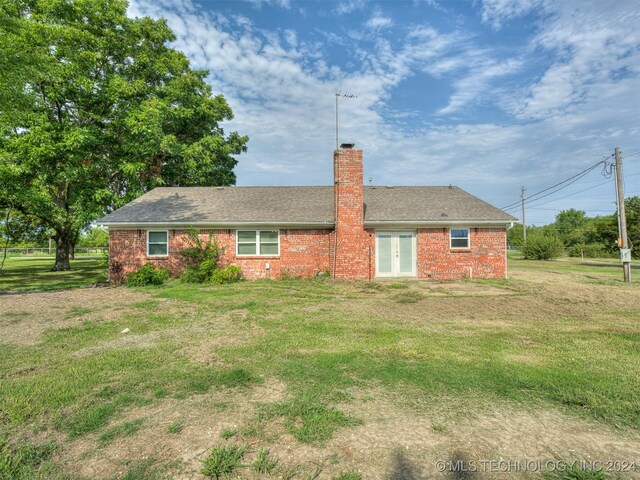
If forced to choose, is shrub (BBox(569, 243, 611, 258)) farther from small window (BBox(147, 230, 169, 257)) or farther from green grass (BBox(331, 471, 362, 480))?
green grass (BBox(331, 471, 362, 480))

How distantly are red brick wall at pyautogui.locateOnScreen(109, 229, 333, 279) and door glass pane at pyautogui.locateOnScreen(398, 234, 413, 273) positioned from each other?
3.27m

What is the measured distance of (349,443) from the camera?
2721mm

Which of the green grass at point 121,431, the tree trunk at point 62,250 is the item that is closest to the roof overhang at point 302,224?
the tree trunk at point 62,250

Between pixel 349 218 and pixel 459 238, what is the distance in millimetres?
5265

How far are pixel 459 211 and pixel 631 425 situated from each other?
43.3ft

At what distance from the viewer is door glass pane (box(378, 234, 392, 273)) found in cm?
1472

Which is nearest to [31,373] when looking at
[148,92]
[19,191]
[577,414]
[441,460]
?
[441,460]

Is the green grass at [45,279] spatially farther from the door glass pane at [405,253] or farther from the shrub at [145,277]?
the door glass pane at [405,253]

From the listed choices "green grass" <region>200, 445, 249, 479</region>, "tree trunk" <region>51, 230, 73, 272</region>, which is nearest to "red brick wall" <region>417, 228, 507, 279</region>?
"green grass" <region>200, 445, 249, 479</region>

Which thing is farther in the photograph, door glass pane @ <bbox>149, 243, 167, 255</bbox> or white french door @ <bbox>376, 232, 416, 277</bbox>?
white french door @ <bbox>376, 232, 416, 277</bbox>

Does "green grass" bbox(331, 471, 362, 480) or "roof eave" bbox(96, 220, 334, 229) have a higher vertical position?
"roof eave" bbox(96, 220, 334, 229)

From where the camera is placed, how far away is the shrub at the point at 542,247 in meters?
30.2

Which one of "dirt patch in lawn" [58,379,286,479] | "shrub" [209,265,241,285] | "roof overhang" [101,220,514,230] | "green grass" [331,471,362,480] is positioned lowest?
"green grass" [331,471,362,480]

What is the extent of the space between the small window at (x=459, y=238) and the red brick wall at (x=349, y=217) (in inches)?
167
